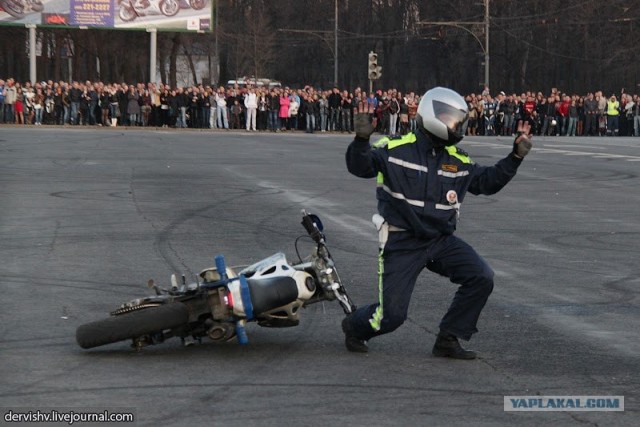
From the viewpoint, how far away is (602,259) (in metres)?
11.7

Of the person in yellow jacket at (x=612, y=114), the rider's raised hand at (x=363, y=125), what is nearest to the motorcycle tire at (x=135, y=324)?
the rider's raised hand at (x=363, y=125)

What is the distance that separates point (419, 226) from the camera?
7230 millimetres

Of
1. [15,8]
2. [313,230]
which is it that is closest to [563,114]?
[15,8]

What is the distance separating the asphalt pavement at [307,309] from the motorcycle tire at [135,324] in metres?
0.11

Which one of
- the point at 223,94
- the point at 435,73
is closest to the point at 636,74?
the point at 435,73

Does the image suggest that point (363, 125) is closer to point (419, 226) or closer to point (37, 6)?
point (419, 226)

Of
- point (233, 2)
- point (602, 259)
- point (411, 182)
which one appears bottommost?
point (602, 259)

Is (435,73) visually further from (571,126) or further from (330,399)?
(330,399)

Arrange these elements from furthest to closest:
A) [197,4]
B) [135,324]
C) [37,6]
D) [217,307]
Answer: [197,4] < [37,6] < [217,307] < [135,324]

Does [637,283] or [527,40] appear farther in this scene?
[527,40]

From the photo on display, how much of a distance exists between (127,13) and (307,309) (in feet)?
168

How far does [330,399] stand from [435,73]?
8471cm

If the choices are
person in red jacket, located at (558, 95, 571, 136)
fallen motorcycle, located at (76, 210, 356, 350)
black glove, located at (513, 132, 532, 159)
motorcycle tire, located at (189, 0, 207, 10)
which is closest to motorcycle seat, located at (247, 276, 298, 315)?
fallen motorcycle, located at (76, 210, 356, 350)

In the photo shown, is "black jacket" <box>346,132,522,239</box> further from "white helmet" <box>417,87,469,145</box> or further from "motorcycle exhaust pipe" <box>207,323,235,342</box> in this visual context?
"motorcycle exhaust pipe" <box>207,323,235,342</box>
